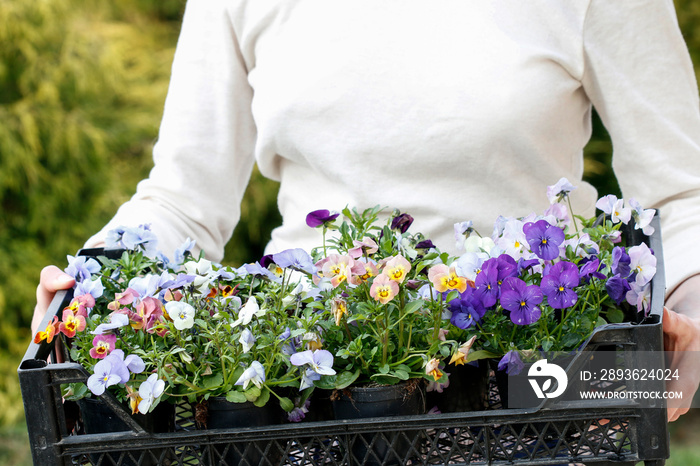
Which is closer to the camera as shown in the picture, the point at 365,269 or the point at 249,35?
the point at 365,269

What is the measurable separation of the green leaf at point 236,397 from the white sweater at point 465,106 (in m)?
0.46

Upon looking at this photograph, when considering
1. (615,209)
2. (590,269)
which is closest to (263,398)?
(590,269)

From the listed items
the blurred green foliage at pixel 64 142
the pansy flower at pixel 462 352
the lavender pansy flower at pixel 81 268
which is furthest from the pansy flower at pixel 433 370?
the blurred green foliage at pixel 64 142

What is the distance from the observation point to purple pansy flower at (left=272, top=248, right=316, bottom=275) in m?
0.83

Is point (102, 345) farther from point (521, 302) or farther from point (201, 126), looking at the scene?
point (201, 126)

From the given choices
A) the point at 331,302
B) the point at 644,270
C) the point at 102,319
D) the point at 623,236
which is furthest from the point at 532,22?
the point at 102,319

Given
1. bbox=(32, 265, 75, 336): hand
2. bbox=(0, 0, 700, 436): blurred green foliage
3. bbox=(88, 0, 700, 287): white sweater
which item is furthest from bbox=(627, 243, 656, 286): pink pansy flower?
bbox=(0, 0, 700, 436): blurred green foliage

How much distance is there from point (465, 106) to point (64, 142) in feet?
11.2

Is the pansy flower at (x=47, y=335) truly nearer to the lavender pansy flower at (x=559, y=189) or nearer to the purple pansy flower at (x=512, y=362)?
the purple pansy flower at (x=512, y=362)

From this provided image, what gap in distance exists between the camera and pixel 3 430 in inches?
148

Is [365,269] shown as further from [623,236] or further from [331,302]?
[623,236]

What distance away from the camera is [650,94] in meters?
1.09

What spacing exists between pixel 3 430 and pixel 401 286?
12.1 feet

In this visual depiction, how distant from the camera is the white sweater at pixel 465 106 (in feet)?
3.50
